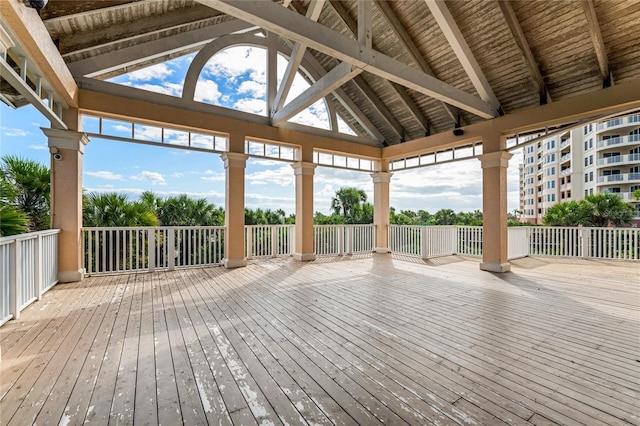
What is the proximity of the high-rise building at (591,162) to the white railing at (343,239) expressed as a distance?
17.8 metres

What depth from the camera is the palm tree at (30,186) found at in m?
5.04

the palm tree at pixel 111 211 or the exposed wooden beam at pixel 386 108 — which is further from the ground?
the exposed wooden beam at pixel 386 108

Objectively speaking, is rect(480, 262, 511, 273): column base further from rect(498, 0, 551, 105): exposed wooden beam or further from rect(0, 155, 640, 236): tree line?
rect(0, 155, 640, 236): tree line

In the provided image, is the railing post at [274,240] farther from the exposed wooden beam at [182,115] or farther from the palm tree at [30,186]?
the palm tree at [30,186]

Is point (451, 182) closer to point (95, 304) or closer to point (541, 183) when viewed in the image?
point (95, 304)

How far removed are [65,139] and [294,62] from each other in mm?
4035

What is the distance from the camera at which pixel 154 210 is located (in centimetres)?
758

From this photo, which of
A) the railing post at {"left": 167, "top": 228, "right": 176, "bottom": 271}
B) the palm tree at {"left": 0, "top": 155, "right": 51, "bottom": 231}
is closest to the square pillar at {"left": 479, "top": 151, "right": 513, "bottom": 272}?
the railing post at {"left": 167, "top": 228, "right": 176, "bottom": 271}

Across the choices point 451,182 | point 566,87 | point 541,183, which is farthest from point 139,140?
point 541,183

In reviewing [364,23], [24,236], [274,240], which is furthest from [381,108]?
[24,236]

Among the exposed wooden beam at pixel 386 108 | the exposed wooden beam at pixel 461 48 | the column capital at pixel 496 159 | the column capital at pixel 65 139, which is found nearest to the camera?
the exposed wooden beam at pixel 461 48

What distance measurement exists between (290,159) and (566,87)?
18.7 ft

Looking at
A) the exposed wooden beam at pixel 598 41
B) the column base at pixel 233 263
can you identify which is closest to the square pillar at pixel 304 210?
the column base at pixel 233 263

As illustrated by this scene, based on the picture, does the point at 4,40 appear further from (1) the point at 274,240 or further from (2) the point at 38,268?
A: (1) the point at 274,240
